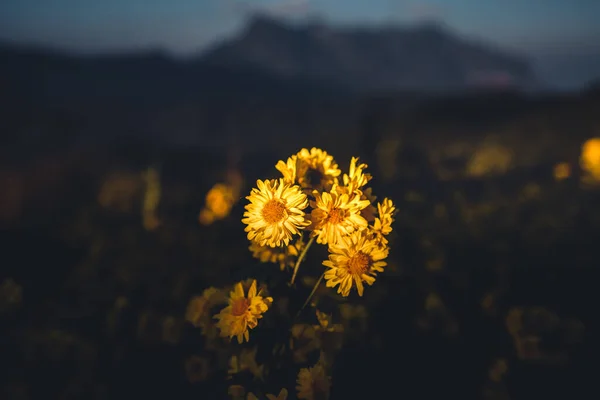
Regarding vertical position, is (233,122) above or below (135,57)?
below

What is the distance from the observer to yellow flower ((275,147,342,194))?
147 centimetres

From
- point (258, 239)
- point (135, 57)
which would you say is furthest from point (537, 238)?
point (135, 57)

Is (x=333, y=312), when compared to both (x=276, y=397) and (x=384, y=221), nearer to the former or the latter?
(x=276, y=397)

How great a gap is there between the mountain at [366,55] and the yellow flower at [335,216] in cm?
9401

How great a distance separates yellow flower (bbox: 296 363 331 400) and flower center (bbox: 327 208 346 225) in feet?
1.75

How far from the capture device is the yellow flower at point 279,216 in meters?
1.34

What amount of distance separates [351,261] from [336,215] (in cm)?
16

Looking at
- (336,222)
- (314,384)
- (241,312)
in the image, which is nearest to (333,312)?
(314,384)

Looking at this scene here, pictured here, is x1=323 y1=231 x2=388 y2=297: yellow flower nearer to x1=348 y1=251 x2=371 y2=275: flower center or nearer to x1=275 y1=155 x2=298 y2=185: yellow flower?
x1=348 y1=251 x2=371 y2=275: flower center

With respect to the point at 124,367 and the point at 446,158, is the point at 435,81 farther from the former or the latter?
the point at 124,367

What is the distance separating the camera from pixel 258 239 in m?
1.36

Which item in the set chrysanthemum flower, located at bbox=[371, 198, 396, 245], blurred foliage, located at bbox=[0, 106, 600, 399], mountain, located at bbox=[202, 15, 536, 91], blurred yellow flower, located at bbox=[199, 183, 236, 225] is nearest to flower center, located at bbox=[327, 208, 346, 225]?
chrysanthemum flower, located at bbox=[371, 198, 396, 245]

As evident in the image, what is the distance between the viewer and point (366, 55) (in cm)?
11062

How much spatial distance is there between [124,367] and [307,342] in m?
1.09
